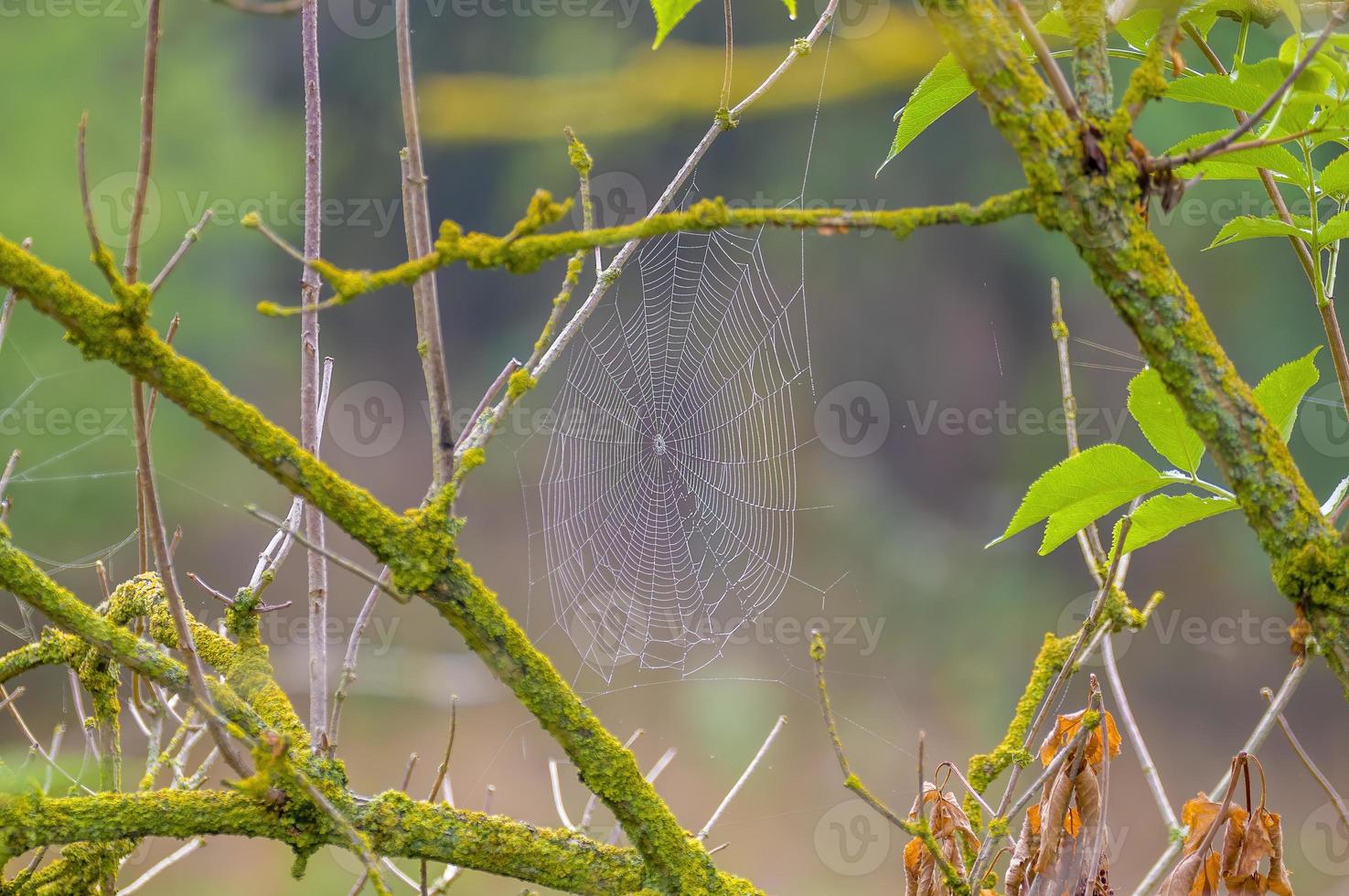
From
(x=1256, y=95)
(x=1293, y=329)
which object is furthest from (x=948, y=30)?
(x=1293, y=329)

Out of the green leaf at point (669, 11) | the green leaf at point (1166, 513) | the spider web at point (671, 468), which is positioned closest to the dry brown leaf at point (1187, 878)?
the green leaf at point (1166, 513)

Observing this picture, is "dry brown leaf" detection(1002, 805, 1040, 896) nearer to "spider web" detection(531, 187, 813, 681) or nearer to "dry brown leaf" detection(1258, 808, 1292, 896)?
"dry brown leaf" detection(1258, 808, 1292, 896)

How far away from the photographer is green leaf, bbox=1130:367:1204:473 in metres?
0.44

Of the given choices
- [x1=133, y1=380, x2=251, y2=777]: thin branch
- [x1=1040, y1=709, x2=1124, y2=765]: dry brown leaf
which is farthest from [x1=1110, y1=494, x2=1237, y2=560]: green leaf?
[x1=133, y1=380, x2=251, y2=777]: thin branch

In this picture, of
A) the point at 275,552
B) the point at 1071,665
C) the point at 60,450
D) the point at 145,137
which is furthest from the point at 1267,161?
the point at 60,450

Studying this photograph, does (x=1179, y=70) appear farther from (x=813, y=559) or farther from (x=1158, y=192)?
(x=813, y=559)

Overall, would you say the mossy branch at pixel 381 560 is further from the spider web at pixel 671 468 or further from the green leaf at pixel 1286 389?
the spider web at pixel 671 468

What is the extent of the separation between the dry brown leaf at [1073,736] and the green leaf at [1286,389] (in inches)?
7.4

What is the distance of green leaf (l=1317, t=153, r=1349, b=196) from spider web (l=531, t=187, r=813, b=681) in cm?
167

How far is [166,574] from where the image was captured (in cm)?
46

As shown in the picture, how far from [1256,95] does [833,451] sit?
7.46ft

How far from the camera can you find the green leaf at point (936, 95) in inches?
18.0

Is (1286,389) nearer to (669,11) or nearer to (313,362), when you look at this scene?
(669,11)

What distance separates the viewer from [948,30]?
1.13 feet
